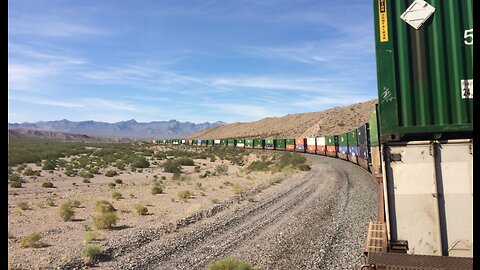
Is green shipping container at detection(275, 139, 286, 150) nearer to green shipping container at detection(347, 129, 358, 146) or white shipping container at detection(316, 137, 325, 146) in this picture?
white shipping container at detection(316, 137, 325, 146)

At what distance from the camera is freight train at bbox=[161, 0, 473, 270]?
15.8 ft

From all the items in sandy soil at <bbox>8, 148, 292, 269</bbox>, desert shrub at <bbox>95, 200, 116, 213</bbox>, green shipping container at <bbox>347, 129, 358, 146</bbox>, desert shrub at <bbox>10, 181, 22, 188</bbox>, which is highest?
green shipping container at <bbox>347, 129, 358, 146</bbox>

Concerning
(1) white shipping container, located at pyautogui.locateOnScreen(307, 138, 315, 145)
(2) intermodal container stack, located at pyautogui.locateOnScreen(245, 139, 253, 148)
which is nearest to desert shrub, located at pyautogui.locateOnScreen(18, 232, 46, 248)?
(1) white shipping container, located at pyautogui.locateOnScreen(307, 138, 315, 145)

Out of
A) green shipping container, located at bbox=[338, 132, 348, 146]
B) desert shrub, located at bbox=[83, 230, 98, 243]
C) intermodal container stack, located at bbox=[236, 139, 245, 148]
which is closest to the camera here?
desert shrub, located at bbox=[83, 230, 98, 243]

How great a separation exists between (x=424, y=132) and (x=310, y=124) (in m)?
127

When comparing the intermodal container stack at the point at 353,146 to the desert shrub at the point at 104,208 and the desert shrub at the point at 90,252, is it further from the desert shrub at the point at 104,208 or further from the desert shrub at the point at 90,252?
the desert shrub at the point at 90,252

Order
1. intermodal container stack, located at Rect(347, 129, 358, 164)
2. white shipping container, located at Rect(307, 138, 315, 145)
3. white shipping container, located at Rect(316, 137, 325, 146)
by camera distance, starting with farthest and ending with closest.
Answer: white shipping container, located at Rect(307, 138, 315, 145)
white shipping container, located at Rect(316, 137, 325, 146)
intermodal container stack, located at Rect(347, 129, 358, 164)

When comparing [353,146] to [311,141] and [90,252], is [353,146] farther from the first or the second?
[90,252]

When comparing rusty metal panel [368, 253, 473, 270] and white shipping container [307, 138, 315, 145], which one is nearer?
rusty metal panel [368, 253, 473, 270]

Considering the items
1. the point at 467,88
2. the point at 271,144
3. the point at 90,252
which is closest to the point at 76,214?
the point at 90,252

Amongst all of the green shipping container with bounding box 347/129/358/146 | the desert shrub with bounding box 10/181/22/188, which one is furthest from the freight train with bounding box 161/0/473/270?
the desert shrub with bounding box 10/181/22/188

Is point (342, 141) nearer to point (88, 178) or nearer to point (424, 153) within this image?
point (88, 178)

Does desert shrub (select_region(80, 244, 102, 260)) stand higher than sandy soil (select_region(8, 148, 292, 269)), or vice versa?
desert shrub (select_region(80, 244, 102, 260))
